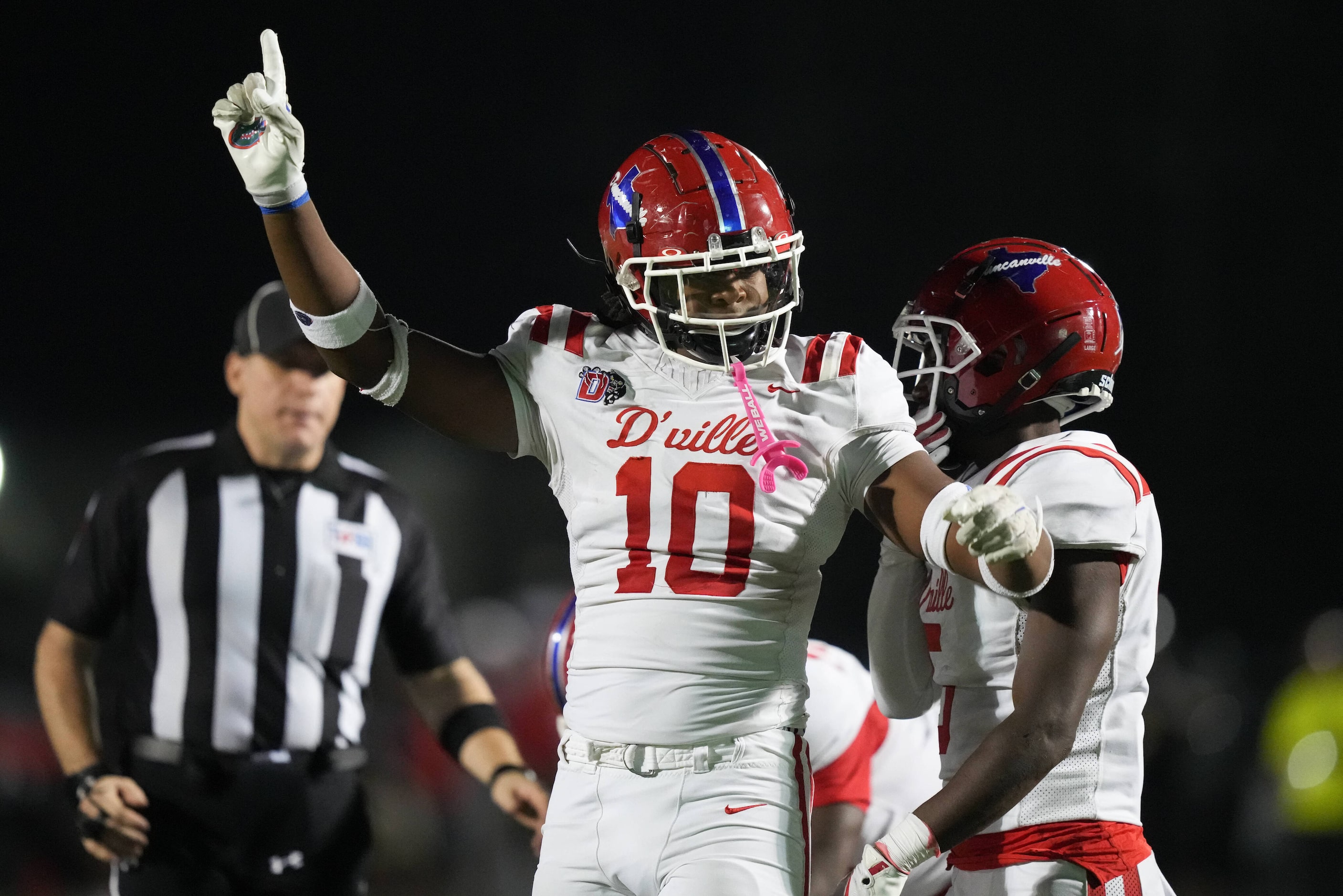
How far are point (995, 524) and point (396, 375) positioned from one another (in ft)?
2.89

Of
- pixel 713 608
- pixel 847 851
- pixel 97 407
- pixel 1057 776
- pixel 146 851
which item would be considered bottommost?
pixel 97 407

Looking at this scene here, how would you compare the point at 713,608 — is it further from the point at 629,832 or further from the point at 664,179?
the point at 664,179

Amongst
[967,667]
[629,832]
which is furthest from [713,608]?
[967,667]

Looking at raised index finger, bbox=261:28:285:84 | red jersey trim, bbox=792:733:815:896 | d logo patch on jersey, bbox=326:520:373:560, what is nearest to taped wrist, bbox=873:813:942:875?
red jersey trim, bbox=792:733:815:896

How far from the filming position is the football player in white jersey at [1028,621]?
72.7 inches

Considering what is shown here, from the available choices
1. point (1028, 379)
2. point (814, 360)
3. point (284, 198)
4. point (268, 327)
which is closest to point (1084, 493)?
point (1028, 379)

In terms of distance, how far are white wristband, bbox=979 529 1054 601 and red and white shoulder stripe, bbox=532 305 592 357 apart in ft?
2.23

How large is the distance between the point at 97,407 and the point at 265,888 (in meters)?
7.06

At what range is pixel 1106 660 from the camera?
6.47 ft

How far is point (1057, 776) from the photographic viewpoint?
197 centimetres

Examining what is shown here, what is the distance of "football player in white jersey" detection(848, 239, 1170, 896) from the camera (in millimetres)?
1846

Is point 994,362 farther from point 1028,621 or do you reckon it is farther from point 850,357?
point 1028,621

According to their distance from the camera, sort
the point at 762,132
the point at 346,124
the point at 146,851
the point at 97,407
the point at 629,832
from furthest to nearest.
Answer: the point at 762,132 → the point at 346,124 → the point at 97,407 → the point at 146,851 → the point at 629,832

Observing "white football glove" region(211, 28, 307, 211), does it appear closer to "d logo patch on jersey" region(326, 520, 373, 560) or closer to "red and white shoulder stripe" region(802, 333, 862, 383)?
"red and white shoulder stripe" region(802, 333, 862, 383)
